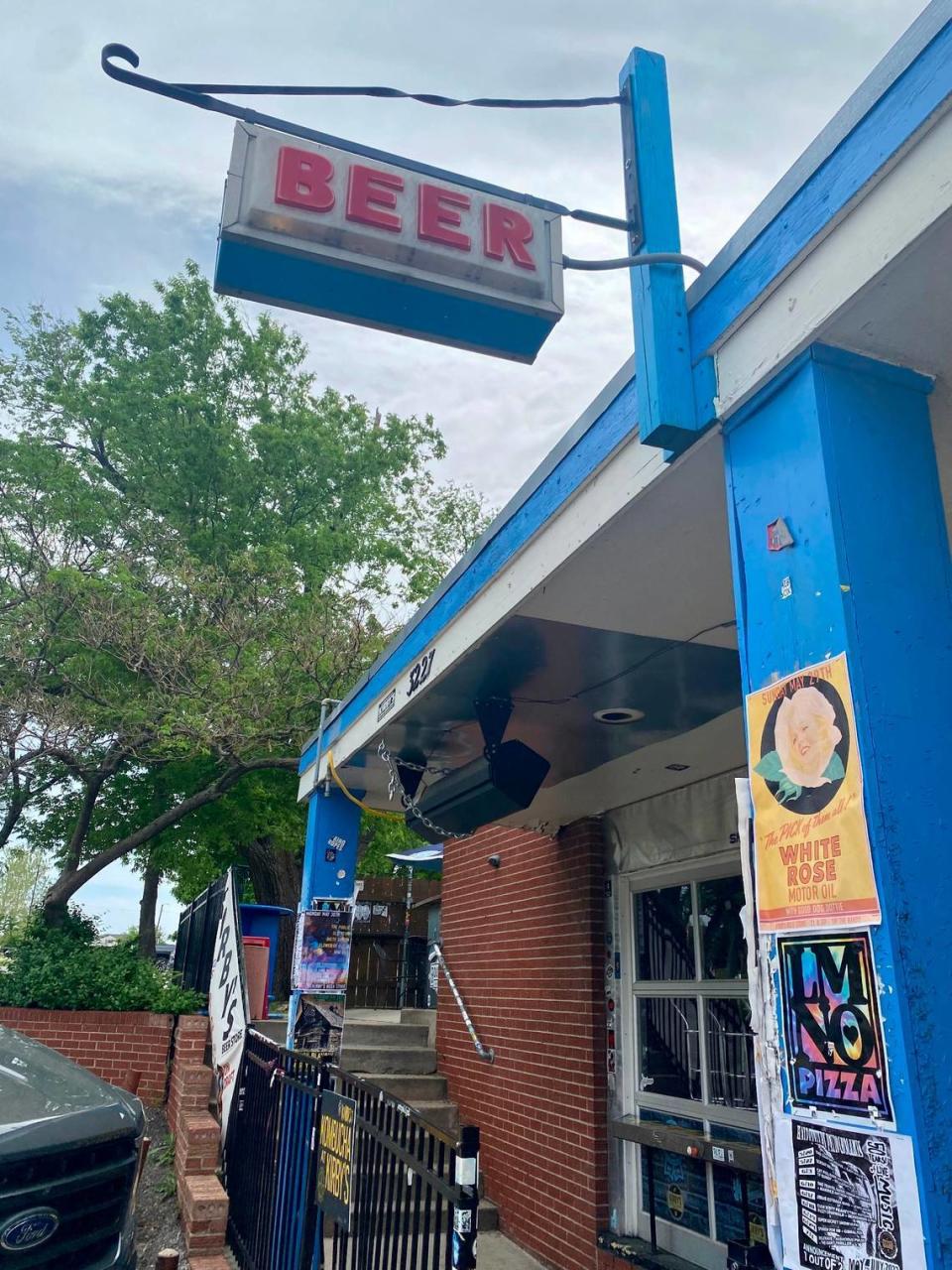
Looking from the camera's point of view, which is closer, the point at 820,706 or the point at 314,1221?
the point at 820,706

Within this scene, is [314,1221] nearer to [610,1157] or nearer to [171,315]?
[610,1157]

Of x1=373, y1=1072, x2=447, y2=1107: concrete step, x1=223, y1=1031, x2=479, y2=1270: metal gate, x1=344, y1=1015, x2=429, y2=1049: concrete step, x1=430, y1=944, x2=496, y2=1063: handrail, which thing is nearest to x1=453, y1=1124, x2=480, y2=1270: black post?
x1=223, y1=1031, x2=479, y2=1270: metal gate

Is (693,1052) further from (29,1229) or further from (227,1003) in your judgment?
(29,1229)

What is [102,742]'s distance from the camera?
12312 millimetres

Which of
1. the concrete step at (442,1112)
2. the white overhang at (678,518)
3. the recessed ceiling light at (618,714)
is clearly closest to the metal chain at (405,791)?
the white overhang at (678,518)

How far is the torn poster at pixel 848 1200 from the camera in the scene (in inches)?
64.9

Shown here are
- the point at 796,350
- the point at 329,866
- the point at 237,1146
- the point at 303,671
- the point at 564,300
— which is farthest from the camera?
the point at 303,671

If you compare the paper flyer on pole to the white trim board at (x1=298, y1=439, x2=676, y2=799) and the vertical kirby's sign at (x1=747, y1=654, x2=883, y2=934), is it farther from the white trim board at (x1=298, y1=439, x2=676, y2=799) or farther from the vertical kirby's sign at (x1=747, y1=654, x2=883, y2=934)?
the vertical kirby's sign at (x1=747, y1=654, x2=883, y2=934)

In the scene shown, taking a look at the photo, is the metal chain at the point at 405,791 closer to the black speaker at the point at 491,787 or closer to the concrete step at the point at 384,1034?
the black speaker at the point at 491,787

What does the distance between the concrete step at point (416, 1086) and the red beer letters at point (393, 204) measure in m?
7.47

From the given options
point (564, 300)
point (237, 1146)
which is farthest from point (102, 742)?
point (564, 300)

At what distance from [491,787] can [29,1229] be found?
2.72 metres

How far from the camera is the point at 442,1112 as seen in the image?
8.18 metres

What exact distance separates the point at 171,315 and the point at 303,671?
12265 mm
